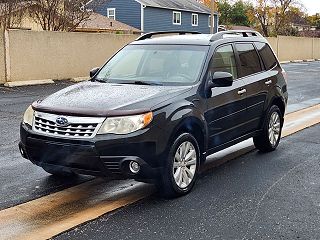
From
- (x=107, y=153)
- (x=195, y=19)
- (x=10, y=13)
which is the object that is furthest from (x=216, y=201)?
(x=195, y=19)

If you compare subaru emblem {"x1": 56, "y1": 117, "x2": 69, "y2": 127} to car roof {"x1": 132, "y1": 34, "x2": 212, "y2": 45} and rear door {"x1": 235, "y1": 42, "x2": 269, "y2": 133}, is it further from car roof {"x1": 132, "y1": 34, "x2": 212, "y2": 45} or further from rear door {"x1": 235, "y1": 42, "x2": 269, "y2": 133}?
rear door {"x1": 235, "y1": 42, "x2": 269, "y2": 133}

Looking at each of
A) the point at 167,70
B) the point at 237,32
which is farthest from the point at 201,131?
the point at 237,32

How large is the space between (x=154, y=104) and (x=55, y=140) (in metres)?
1.08

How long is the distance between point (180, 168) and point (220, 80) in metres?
1.23

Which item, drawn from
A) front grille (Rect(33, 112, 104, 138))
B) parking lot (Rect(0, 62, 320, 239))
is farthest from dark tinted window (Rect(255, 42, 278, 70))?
front grille (Rect(33, 112, 104, 138))

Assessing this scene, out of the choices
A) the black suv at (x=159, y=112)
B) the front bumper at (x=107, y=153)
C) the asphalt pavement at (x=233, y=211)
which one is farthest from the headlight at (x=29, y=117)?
the asphalt pavement at (x=233, y=211)

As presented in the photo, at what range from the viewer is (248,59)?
7.09 meters

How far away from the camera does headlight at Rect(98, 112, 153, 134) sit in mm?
4859

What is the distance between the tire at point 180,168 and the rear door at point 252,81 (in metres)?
1.46

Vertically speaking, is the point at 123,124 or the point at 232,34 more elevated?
the point at 232,34

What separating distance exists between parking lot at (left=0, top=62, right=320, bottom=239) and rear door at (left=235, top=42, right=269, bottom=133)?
62cm

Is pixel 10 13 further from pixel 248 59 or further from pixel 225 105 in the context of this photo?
pixel 225 105

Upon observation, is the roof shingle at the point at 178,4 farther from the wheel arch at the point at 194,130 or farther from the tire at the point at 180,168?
the tire at the point at 180,168

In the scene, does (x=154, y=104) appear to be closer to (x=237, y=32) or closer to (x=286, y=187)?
(x=286, y=187)
